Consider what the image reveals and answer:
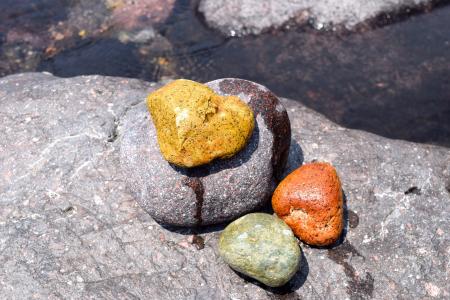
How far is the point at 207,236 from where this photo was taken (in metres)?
4.65

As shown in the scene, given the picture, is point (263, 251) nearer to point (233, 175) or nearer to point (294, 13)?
point (233, 175)

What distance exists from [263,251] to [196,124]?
1.20 metres

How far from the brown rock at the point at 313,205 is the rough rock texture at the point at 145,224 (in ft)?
0.75

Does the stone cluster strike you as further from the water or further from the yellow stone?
the water

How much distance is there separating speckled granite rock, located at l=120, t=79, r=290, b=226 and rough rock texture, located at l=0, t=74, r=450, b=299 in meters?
0.37

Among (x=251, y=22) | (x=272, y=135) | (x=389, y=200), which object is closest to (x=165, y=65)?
(x=251, y=22)

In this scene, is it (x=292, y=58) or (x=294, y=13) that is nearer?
(x=292, y=58)

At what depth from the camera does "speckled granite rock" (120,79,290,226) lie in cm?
429

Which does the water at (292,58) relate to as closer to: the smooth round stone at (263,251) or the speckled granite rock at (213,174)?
the speckled granite rock at (213,174)

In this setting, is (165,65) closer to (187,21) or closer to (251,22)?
(187,21)

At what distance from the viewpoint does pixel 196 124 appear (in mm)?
4051

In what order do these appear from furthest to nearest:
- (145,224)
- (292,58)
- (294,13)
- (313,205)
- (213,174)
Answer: (294,13), (292,58), (145,224), (313,205), (213,174)

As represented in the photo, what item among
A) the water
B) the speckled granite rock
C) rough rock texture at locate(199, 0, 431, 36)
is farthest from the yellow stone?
rough rock texture at locate(199, 0, 431, 36)

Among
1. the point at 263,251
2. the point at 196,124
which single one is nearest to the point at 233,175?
the point at 196,124
